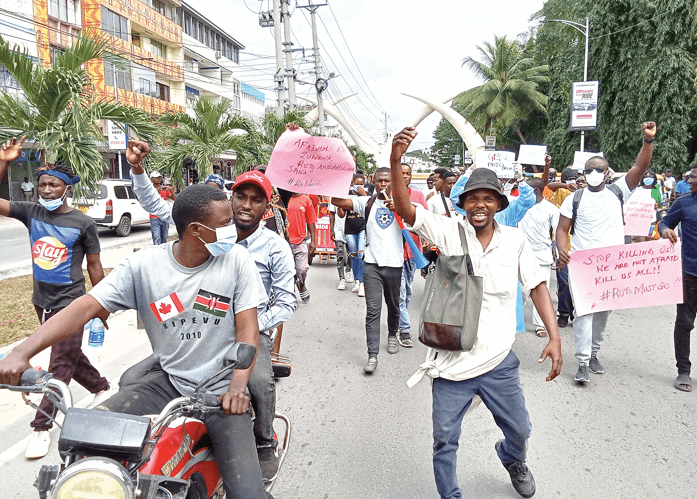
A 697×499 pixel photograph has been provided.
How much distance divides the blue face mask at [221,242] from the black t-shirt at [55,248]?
84.8 inches

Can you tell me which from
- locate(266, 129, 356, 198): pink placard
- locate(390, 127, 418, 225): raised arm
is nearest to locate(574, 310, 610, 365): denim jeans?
locate(266, 129, 356, 198): pink placard

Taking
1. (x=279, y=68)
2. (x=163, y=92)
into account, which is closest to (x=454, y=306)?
(x=279, y=68)

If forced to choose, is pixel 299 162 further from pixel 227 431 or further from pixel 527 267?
pixel 227 431

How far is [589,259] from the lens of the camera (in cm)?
499

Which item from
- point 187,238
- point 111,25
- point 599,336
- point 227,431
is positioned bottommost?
point 599,336

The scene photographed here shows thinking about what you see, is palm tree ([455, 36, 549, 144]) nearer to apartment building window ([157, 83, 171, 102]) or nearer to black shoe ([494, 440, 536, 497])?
apartment building window ([157, 83, 171, 102])

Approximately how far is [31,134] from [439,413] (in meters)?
4.23

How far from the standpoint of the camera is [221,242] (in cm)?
224

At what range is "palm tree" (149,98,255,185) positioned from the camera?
448 inches

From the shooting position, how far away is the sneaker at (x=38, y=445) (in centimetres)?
362

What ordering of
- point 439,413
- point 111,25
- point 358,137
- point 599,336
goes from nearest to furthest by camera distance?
1. point 439,413
2. point 599,336
3. point 111,25
4. point 358,137

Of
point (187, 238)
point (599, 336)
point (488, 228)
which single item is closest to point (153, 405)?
point (187, 238)

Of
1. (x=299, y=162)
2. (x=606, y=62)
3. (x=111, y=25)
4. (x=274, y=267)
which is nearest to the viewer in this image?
(x=274, y=267)

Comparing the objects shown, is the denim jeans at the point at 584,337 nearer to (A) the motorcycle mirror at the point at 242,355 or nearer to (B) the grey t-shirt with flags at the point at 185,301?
(B) the grey t-shirt with flags at the point at 185,301
